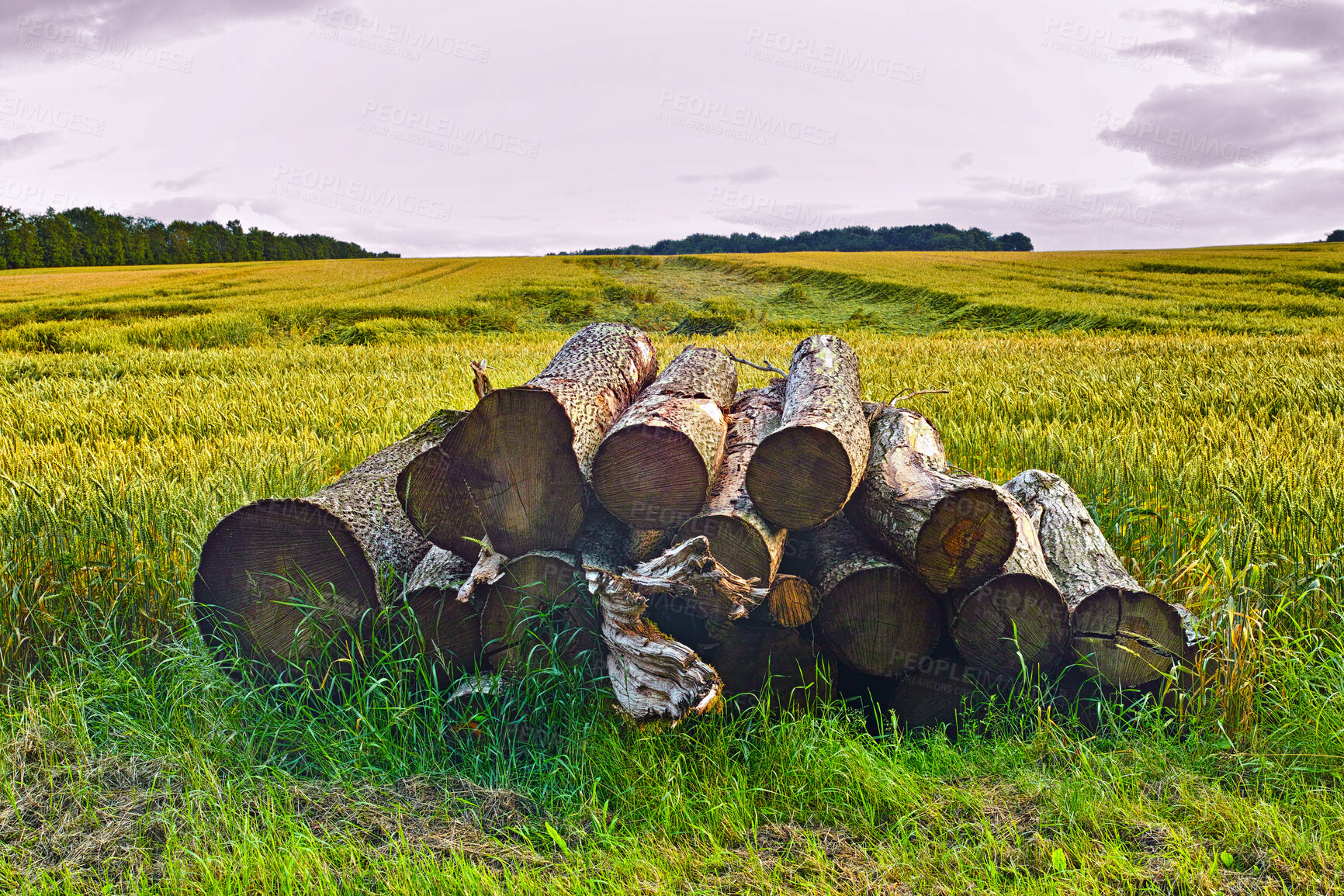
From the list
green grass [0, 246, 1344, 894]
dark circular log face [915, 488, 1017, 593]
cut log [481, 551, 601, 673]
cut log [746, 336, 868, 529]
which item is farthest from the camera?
cut log [481, 551, 601, 673]

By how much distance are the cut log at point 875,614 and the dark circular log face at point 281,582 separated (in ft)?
6.31

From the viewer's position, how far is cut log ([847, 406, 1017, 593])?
8.66ft

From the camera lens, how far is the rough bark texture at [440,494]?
9.37ft

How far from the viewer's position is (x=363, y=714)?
2848mm

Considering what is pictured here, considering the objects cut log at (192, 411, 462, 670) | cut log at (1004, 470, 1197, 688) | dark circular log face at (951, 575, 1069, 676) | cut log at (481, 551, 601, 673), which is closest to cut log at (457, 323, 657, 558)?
cut log at (481, 551, 601, 673)

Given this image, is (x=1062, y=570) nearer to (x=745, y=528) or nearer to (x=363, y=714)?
(x=745, y=528)

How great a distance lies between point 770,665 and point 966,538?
917 mm

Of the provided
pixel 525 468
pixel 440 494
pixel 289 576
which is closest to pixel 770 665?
pixel 525 468

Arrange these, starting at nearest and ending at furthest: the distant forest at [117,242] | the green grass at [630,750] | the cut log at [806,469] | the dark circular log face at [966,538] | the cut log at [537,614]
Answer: the green grass at [630,750] → the dark circular log face at [966,538] → the cut log at [806,469] → the cut log at [537,614] → the distant forest at [117,242]

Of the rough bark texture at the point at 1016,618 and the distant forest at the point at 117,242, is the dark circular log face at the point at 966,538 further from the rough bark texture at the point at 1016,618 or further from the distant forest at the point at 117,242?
the distant forest at the point at 117,242

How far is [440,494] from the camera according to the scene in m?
2.89

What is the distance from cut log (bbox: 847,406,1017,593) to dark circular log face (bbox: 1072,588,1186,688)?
0.48m

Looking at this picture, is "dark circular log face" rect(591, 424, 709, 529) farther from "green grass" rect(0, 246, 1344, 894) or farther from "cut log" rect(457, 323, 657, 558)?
"green grass" rect(0, 246, 1344, 894)

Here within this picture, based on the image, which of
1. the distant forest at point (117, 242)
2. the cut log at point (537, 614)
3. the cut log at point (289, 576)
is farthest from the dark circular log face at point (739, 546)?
the distant forest at point (117, 242)
